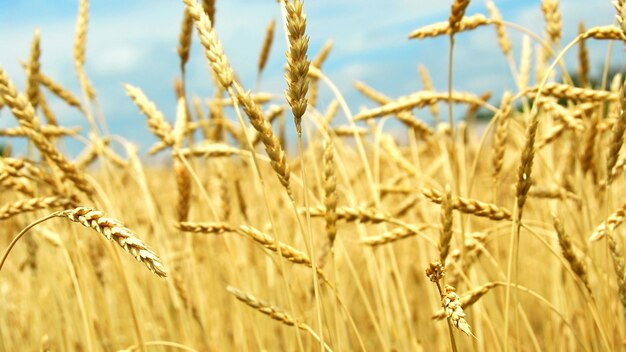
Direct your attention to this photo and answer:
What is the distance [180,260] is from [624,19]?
1.85 m

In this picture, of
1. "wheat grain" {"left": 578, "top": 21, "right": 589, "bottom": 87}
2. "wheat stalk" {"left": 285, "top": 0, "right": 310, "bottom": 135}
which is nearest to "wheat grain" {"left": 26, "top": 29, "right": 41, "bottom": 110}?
"wheat stalk" {"left": 285, "top": 0, "right": 310, "bottom": 135}

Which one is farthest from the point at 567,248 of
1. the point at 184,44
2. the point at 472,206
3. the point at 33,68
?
the point at 33,68

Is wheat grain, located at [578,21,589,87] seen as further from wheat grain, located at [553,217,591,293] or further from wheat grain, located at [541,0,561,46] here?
wheat grain, located at [553,217,591,293]

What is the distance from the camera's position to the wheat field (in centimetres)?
101

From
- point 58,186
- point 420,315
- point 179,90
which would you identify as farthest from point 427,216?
point 58,186

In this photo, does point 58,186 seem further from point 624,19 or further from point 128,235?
point 624,19

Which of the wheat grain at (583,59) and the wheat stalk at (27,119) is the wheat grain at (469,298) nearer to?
the wheat stalk at (27,119)

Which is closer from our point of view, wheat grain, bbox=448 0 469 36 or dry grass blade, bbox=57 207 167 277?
dry grass blade, bbox=57 207 167 277

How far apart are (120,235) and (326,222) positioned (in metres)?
0.41

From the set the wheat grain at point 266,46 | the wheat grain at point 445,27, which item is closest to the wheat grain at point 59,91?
the wheat grain at point 266,46

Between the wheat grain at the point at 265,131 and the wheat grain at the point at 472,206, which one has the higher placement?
the wheat grain at the point at 265,131

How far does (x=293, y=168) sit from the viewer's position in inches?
103

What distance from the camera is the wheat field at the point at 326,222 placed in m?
1.01

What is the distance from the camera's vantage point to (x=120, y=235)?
775 millimetres
